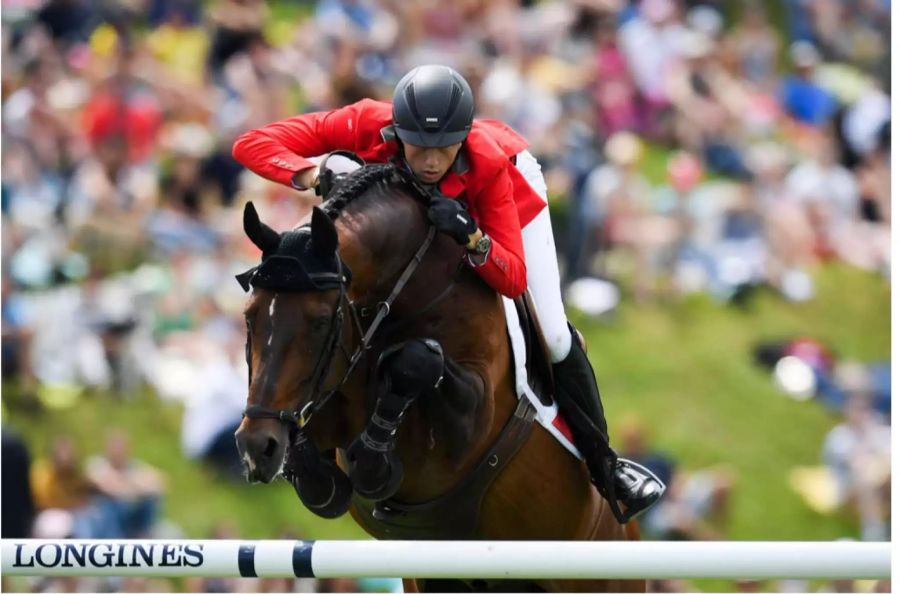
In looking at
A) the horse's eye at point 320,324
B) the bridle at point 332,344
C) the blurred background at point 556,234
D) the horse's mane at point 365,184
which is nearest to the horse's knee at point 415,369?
the bridle at point 332,344

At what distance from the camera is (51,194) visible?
36.3ft

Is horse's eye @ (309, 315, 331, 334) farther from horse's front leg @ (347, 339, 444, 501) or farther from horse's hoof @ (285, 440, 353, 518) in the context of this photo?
horse's hoof @ (285, 440, 353, 518)

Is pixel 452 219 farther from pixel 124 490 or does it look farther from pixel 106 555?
pixel 124 490

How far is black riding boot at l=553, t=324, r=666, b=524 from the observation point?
5.82m

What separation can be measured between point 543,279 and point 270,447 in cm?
149

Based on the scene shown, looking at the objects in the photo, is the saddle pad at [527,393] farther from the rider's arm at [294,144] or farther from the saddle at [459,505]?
the rider's arm at [294,144]

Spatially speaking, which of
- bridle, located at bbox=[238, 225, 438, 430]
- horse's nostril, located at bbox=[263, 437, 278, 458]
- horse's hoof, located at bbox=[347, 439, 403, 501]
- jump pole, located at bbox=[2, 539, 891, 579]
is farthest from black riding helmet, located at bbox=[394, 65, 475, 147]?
jump pole, located at bbox=[2, 539, 891, 579]

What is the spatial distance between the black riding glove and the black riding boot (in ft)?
3.00

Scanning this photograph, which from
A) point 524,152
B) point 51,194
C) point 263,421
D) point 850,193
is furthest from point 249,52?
point 263,421

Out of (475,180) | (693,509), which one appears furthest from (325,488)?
(693,509)

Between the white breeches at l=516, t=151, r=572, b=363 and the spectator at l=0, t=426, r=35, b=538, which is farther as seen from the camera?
the spectator at l=0, t=426, r=35, b=538

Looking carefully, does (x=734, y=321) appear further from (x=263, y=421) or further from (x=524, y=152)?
(x=263, y=421)

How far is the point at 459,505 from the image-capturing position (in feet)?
18.0

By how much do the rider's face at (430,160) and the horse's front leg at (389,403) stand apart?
0.56 meters
